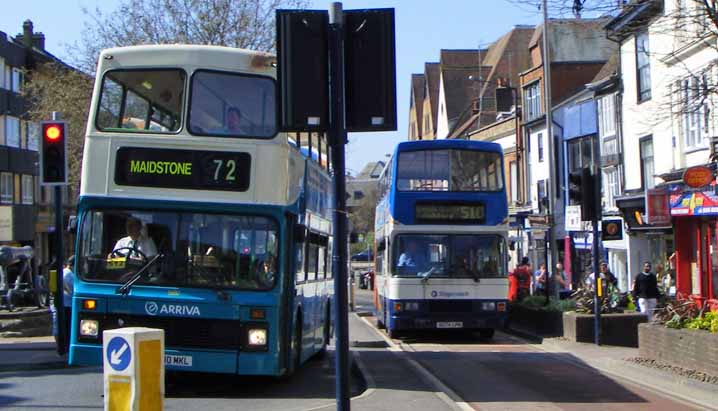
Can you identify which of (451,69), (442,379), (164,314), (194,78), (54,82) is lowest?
(442,379)

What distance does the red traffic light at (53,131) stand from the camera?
49.6ft

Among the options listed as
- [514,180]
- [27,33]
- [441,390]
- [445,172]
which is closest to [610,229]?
[445,172]

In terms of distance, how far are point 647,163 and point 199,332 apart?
25327 mm

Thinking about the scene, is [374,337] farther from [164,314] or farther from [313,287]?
[164,314]

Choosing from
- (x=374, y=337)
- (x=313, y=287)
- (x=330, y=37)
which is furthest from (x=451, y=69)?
(x=330, y=37)

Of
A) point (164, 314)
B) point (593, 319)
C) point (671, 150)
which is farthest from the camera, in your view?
point (671, 150)

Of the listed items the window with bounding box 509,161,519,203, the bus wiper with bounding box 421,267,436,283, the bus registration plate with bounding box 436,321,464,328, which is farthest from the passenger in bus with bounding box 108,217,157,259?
the window with bounding box 509,161,519,203

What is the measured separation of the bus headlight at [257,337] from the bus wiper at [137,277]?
141 cm

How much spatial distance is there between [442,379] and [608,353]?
5.37 m

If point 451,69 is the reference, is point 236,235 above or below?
below

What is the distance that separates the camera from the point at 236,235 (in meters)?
11.8

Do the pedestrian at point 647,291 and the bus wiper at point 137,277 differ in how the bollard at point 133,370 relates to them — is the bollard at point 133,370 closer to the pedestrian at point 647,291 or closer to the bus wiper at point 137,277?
the bus wiper at point 137,277

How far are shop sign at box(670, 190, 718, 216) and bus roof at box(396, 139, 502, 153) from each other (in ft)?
23.4

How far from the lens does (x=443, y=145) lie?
22.3 meters
